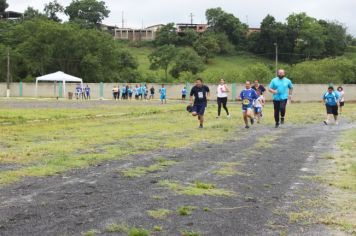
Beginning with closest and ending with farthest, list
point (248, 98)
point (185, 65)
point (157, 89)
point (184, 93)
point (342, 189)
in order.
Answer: point (342, 189) → point (248, 98) → point (184, 93) → point (157, 89) → point (185, 65)

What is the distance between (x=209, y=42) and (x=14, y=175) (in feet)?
395

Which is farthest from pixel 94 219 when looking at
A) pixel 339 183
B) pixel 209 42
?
pixel 209 42

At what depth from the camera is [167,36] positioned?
13962 centimetres

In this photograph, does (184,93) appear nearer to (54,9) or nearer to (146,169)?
(146,169)

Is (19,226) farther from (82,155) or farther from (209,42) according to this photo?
(209,42)

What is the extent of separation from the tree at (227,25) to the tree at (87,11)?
2698 centimetres

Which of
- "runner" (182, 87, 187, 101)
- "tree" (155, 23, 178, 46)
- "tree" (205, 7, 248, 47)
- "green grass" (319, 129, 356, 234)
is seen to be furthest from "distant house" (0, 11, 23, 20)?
"green grass" (319, 129, 356, 234)

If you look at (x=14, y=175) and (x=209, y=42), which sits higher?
(x=209, y=42)

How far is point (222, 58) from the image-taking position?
128375mm

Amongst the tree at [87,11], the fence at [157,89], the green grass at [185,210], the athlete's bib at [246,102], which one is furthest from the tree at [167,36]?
the green grass at [185,210]

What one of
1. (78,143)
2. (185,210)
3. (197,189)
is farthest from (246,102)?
(185,210)

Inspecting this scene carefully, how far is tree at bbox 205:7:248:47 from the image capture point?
142m

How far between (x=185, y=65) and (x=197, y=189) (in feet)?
305

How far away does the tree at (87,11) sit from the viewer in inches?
5645
